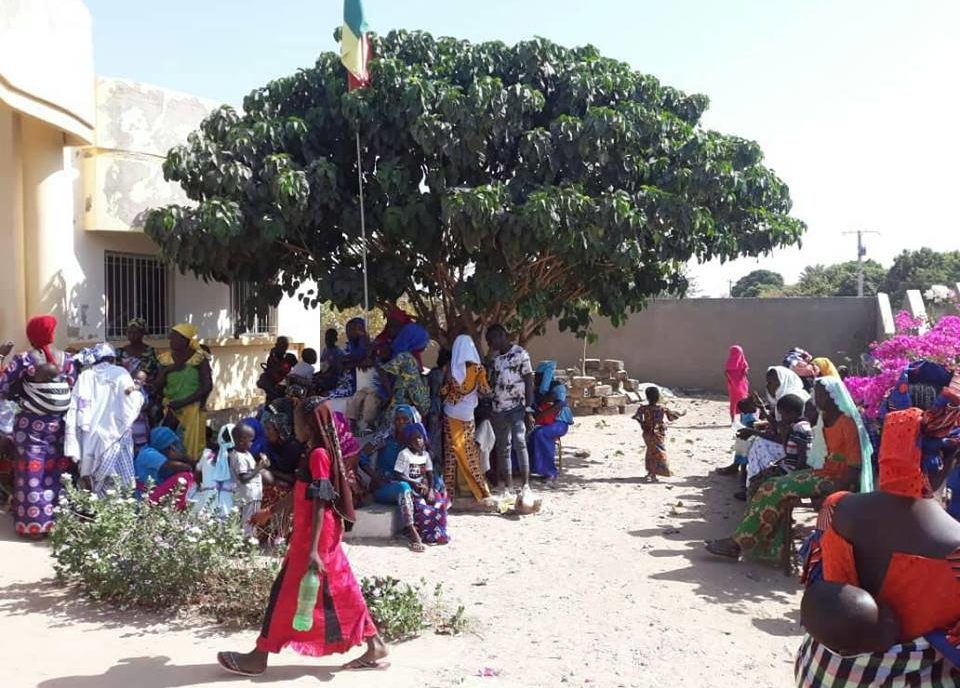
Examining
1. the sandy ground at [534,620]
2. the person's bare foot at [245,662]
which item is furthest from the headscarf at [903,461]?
the person's bare foot at [245,662]

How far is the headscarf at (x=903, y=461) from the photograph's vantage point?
2.51m

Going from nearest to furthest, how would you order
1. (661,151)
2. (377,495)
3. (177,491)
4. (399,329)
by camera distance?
(177,491) → (377,495) → (399,329) → (661,151)

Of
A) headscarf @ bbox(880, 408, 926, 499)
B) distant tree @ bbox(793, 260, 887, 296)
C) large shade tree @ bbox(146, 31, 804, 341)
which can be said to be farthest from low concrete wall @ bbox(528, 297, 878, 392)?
distant tree @ bbox(793, 260, 887, 296)

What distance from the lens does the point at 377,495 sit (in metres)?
7.04

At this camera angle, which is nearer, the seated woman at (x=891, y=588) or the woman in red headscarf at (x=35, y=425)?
the seated woman at (x=891, y=588)

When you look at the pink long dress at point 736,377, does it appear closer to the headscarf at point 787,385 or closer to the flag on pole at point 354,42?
the headscarf at point 787,385

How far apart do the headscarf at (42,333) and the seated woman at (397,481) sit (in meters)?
2.63

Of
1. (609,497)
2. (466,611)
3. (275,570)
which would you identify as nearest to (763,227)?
(609,497)

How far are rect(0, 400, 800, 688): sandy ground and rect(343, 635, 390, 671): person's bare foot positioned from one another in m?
0.08

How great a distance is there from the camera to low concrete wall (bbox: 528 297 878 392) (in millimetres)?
17328

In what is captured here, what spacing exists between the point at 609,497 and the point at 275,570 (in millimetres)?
4312

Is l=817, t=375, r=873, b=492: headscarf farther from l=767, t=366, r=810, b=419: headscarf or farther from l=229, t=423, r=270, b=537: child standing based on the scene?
l=229, t=423, r=270, b=537: child standing

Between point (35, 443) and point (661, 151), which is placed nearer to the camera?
point (35, 443)

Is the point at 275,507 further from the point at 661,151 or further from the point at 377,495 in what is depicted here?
the point at 661,151
